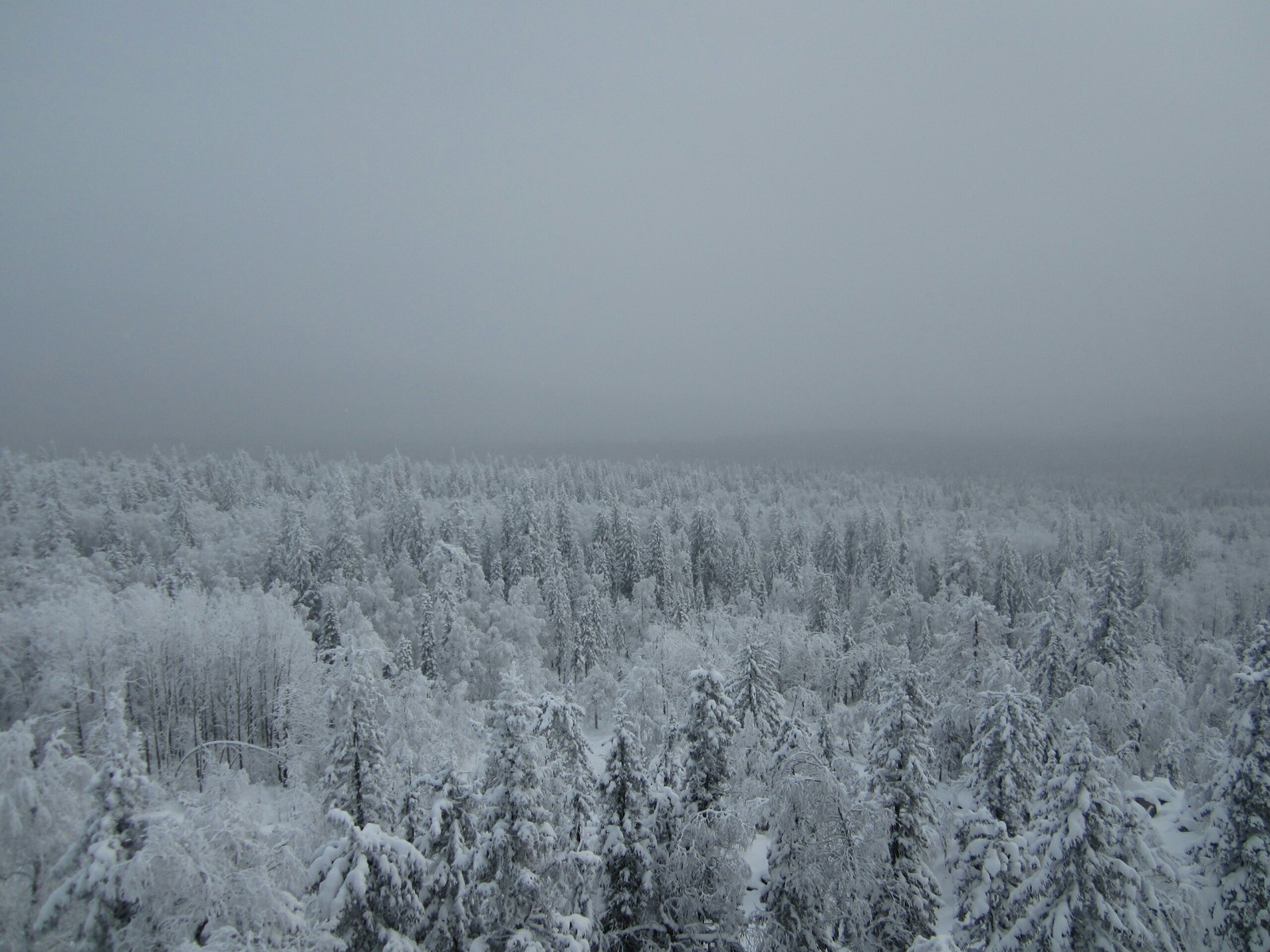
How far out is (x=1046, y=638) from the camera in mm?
32906

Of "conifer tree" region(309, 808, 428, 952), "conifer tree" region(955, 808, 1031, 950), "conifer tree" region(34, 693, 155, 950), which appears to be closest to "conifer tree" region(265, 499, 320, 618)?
"conifer tree" region(34, 693, 155, 950)

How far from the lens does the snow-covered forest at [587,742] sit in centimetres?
998

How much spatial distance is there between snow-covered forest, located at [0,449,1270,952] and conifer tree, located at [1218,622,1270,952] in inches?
2.4

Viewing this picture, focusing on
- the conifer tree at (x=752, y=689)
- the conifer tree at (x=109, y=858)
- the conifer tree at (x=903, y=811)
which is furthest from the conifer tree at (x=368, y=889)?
the conifer tree at (x=752, y=689)

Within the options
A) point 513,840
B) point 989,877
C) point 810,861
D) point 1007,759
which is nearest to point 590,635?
point 1007,759

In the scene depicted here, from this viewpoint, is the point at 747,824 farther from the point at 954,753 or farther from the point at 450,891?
the point at 954,753

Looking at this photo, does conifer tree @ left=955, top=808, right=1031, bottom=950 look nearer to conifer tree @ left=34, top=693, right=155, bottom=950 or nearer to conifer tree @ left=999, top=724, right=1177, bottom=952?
conifer tree @ left=999, top=724, right=1177, bottom=952

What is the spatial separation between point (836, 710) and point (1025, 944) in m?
31.8

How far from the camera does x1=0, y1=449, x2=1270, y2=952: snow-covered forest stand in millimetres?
9984

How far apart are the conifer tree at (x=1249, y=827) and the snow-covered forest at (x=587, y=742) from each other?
60 mm

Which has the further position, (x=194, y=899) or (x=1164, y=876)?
(x=1164, y=876)

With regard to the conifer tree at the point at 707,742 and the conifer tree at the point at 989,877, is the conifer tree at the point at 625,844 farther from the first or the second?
the conifer tree at the point at 989,877

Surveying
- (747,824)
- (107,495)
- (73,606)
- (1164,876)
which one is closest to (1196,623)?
(1164,876)

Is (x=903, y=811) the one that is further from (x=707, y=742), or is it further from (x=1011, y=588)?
(x=1011, y=588)
